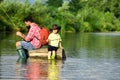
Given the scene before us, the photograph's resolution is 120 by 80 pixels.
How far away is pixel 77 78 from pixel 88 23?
60.3 meters

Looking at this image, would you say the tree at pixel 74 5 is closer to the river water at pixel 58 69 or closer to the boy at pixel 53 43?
the boy at pixel 53 43

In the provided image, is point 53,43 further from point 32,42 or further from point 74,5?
point 74,5

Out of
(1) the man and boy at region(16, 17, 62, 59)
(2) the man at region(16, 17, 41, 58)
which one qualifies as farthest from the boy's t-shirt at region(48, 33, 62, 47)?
(2) the man at region(16, 17, 41, 58)

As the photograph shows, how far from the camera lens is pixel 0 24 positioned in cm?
5400

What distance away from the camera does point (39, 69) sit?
44.1ft

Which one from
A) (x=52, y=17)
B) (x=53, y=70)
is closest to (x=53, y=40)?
(x=53, y=70)

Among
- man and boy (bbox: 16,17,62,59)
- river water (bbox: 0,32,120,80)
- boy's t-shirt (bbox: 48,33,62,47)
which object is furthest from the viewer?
boy's t-shirt (bbox: 48,33,62,47)

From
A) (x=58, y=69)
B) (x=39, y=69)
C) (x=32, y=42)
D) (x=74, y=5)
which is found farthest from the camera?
(x=74, y=5)

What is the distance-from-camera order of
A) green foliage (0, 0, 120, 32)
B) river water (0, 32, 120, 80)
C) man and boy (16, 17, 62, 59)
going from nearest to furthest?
river water (0, 32, 120, 80), man and boy (16, 17, 62, 59), green foliage (0, 0, 120, 32)

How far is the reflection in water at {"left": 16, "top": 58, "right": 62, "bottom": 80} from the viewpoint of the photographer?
11.9 m

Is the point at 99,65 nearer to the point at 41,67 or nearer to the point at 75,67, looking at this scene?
the point at 75,67

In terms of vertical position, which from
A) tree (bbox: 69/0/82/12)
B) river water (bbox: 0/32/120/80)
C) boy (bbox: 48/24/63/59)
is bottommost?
river water (bbox: 0/32/120/80)

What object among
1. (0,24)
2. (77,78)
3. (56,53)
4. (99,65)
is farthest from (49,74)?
(0,24)

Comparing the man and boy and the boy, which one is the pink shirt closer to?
the man and boy
